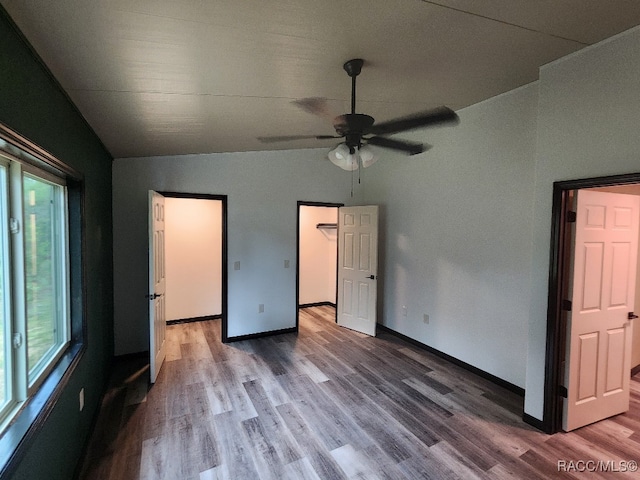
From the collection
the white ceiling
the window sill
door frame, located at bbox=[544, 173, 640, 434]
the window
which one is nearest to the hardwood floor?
door frame, located at bbox=[544, 173, 640, 434]

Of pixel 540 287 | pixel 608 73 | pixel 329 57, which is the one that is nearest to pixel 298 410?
pixel 540 287

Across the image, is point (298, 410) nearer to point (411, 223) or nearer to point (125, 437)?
point (125, 437)

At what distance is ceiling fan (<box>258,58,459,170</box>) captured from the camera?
179 cm

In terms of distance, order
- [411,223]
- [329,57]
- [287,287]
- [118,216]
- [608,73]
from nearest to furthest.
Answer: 1. [329,57]
2. [608,73]
3. [118,216]
4. [411,223]
5. [287,287]

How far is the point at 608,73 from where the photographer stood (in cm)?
197

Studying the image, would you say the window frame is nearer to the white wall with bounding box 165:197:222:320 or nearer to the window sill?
the window sill

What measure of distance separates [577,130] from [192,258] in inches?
190

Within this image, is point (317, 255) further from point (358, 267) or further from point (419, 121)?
point (419, 121)

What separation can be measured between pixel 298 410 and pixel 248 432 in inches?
17.9

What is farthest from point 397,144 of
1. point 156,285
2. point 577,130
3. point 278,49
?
point 156,285

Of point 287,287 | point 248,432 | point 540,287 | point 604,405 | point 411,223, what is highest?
point 411,223

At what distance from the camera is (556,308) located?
2289mm

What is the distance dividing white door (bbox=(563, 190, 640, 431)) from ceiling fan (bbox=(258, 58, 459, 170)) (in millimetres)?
1328

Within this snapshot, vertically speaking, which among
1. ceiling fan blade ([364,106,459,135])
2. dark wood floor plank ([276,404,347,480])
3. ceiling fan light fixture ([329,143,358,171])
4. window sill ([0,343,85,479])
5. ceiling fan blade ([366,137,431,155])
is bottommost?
dark wood floor plank ([276,404,347,480])
